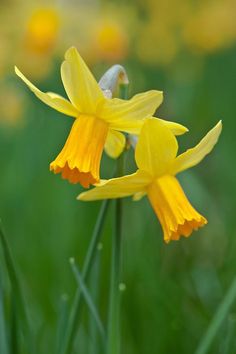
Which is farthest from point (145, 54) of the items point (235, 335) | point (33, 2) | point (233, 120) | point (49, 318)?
point (235, 335)

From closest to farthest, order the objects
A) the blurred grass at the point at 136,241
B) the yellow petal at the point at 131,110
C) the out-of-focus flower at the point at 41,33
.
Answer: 1. the yellow petal at the point at 131,110
2. the blurred grass at the point at 136,241
3. the out-of-focus flower at the point at 41,33

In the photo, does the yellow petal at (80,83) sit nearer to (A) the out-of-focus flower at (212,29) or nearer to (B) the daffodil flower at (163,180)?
(B) the daffodil flower at (163,180)

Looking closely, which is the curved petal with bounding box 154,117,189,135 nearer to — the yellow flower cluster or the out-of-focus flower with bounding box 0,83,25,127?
the yellow flower cluster

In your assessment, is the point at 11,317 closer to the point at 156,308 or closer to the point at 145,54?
the point at 156,308

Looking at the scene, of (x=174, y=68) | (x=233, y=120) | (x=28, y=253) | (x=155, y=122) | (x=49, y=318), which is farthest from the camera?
(x=174, y=68)

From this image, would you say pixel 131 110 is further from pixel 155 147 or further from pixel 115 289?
pixel 115 289

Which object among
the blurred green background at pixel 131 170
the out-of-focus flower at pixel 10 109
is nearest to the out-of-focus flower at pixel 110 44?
the blurred green background at pixel 131 170

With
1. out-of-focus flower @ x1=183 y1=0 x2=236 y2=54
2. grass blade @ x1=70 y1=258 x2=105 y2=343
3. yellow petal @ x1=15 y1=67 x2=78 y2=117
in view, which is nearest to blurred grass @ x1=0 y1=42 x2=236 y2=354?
grass blade @ x1=70 y1=258 x2=105 y2=343
